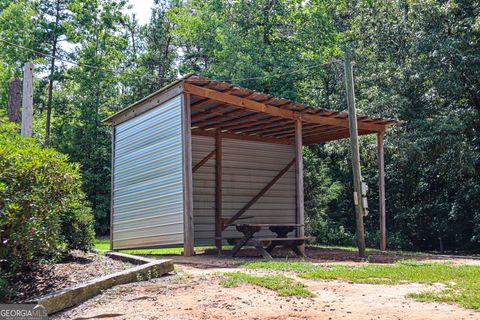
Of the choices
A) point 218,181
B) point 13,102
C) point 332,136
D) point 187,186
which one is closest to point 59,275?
point 187,186

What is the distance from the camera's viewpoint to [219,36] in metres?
24.0

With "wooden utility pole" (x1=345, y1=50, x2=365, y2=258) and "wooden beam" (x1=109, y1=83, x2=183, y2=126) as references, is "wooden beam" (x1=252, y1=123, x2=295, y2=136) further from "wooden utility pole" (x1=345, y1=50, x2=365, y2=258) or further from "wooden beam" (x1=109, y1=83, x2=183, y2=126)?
"wooden beam" (x1=109, y1=83, x2=183, y2=126)

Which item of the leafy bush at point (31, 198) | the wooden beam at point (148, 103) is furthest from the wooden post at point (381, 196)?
the leafy bush at point (31, 198)

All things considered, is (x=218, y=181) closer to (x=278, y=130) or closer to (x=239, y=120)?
(x=239, y=120)

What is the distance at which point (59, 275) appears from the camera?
6656mm

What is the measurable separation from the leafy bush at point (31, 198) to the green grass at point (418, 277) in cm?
330

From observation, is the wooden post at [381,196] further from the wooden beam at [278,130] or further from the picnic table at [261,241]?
the picnic table at [261,241]

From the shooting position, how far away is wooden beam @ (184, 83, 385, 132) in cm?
1018

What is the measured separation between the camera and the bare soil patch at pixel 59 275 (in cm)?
591

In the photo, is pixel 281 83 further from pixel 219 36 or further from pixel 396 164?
pixel 396 164

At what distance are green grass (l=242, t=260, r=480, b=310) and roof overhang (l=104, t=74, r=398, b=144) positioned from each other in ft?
12.9

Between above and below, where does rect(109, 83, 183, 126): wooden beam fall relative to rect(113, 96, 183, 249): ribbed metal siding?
above

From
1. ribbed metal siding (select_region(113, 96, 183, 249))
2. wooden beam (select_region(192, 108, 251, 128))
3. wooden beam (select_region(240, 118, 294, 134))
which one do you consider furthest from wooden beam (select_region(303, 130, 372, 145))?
ribbed metal siding (select_region(113, 96, 183, 249))

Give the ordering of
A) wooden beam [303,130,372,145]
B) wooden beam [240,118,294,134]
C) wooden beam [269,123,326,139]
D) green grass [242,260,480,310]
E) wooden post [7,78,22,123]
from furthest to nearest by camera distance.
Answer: wooden beam [303,130,372,145] < wooden beam [269,123,326,139] < wooden beam [240,118,294,134] < wooden post [7,78,22,123] < green grass [242,260,480,310]
